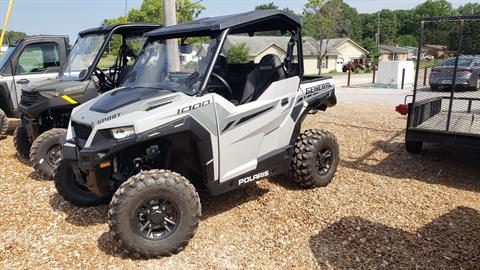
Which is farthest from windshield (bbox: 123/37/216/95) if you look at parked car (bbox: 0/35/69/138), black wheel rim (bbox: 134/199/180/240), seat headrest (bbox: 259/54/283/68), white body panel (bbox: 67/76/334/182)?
parked car (bbox: 0/35/69/138)

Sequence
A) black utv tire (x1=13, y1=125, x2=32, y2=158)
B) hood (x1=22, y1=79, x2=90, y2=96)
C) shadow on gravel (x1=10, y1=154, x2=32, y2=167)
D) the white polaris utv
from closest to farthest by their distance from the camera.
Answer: the white polaris utv < hood (x1=22, y1=79, x2=90, y2=96) < shadow on gravel (x1=10, y1=154, x2=32, y2=167) < black utv tire (x1=13, y1=125, x2=32, y2=158)

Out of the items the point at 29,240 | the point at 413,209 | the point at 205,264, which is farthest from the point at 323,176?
the point at 29,240

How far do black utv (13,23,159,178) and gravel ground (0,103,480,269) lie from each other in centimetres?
57

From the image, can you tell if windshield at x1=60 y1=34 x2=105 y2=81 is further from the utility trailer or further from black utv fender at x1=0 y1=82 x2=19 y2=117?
the utility trailer

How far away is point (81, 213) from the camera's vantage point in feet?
15.7

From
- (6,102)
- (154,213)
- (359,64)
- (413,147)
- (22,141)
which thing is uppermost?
(6,102)

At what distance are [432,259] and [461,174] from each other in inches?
111

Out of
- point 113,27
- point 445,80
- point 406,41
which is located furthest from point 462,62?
point 406,41

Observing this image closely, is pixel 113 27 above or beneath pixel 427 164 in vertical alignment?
above

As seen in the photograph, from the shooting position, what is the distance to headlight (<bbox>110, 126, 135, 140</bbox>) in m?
3.70

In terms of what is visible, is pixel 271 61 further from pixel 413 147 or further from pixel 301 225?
pixel 413 147

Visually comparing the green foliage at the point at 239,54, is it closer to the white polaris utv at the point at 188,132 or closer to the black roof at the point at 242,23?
the white polaris utv at the point at 188,132

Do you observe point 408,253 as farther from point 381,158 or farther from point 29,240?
point 29,240

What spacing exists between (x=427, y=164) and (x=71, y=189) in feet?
17.0
